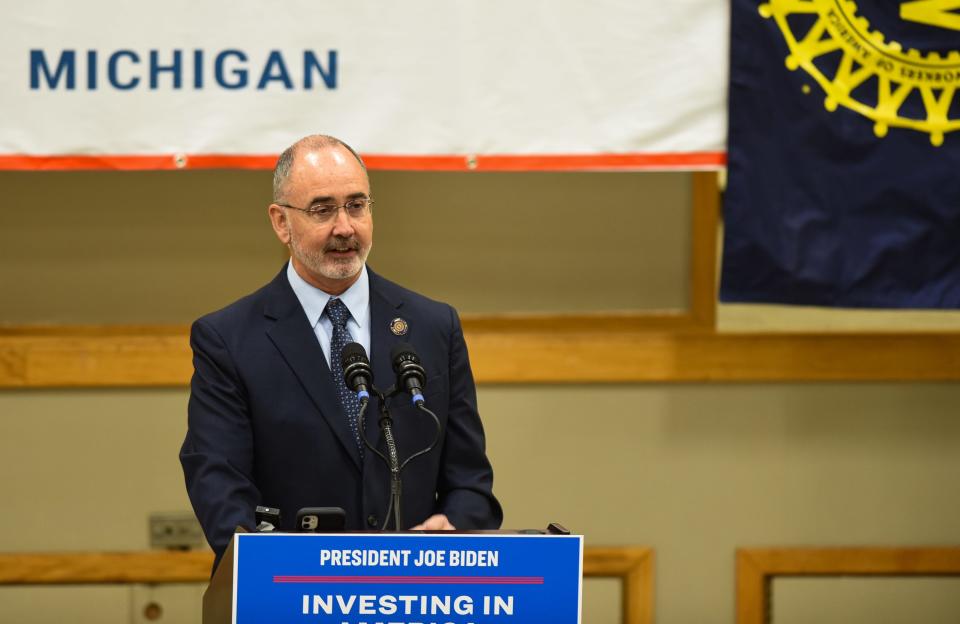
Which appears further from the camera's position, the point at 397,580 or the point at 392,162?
the point at 392,162

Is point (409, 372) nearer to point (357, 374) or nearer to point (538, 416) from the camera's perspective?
point (357, 374)

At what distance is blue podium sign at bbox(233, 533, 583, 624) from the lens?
178cm

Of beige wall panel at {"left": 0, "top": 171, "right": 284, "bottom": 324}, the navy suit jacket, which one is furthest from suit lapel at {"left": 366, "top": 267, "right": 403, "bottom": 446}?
beige wall panel at {"left": 0, "top": 171, "right": 284, "bottom": 324}

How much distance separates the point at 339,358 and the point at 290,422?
0.15 m

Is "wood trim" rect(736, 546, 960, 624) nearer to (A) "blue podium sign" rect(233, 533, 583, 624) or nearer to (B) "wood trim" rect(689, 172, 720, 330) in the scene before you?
(B) "wood trim" rect(689, 172, 720, 330)

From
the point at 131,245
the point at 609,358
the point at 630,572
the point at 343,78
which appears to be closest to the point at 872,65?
the point at 609,358

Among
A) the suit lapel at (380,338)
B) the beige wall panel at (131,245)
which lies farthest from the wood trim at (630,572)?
the suit lapel at (380,338)

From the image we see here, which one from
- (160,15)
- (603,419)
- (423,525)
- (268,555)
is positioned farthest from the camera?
(603,419)

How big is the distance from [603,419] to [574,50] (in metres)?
1.19

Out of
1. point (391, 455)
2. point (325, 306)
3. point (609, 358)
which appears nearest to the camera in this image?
point (391, 455)

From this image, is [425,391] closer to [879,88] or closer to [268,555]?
[268,555]

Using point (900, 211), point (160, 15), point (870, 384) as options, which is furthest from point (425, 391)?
point (870, 384)

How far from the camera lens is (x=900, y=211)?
360 cm

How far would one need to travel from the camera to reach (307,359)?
2.33m
